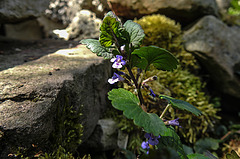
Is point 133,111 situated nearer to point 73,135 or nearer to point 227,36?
point 73,135

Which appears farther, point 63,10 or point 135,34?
point 63,10

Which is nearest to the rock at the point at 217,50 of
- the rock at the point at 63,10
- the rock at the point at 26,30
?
the rock at the point at 63,10

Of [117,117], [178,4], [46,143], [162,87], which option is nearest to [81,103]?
[46,143]

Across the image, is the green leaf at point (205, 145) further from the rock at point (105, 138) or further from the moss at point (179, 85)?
the rock at point (105, 138)

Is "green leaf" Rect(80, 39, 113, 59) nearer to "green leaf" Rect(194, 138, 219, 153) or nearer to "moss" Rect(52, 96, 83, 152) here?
→ "moss" Rect(52, 96, 83, 152)

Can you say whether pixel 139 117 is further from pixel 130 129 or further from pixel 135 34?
pixel 130 129

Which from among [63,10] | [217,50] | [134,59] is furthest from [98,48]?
[63,10]
